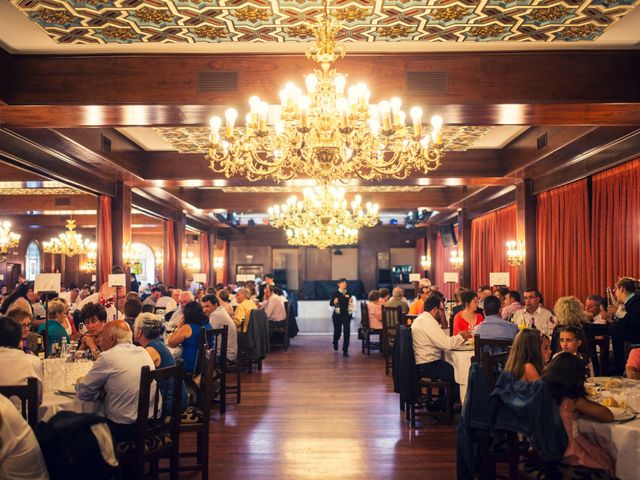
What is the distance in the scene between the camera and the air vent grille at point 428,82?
589 cm

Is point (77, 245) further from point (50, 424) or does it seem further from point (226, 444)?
point (50, 424)

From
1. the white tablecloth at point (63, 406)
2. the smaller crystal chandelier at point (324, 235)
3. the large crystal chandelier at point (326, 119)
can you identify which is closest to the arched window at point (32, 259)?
the smaller crystal chandelier at point (324, 235)

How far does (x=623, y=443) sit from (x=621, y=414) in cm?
24

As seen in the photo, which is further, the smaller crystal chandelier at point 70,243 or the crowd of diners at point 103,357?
the smaller crystal chandelier at point 70,243

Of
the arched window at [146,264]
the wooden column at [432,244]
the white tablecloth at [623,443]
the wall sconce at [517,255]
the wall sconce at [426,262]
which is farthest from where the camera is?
the arched window at [146,264]

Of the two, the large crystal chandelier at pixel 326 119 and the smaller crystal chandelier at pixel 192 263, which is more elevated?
the large crystal chandelier at pixel 326 119

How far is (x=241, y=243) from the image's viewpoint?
1033 inches

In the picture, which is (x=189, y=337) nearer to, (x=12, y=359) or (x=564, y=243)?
(x=12, y=359)

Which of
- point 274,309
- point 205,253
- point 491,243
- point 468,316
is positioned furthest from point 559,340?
point 205,253

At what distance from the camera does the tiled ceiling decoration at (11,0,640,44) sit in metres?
4.74

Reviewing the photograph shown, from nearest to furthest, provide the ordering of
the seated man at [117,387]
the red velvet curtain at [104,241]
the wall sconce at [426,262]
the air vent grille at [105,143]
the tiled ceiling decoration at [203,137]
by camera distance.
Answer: the seated man at [117,387] < the air vent grille at [105,143] < the tiled ceiling decoration at [203,137] < the red velvet curtain at [104,241] < the wall sconce at [426,262]

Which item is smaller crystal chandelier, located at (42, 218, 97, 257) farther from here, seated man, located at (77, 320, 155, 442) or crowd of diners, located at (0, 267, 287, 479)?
seated man, located at (77, 320, 155, 442)

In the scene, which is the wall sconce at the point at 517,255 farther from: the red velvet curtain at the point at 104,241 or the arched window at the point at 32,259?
the arched window at the point at 32,259

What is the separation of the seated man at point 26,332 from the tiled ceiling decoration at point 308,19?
2.47 m
